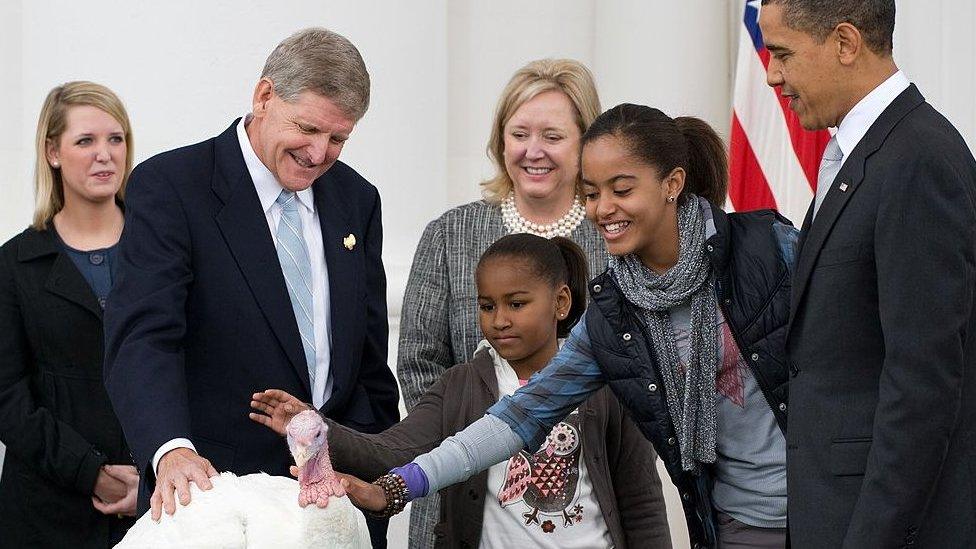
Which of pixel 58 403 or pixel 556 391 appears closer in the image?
pixel 556 391

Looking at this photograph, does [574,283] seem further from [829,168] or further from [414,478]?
[829,168]

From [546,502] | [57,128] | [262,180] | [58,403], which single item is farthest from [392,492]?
[57,128]

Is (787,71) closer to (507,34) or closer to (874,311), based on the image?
(874,311)

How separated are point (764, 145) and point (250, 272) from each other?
10.3 feet

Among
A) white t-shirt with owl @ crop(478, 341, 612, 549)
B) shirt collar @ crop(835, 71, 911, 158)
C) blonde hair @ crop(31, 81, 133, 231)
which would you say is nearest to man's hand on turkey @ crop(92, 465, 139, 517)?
blonde hair @ crop(31, 81, 133, 231)

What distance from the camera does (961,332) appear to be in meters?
2.64

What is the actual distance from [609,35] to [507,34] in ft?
1.46

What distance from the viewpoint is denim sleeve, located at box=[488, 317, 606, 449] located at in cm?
336

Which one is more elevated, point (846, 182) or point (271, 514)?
point (846, 182)

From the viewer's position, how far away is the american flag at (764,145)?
5816mm

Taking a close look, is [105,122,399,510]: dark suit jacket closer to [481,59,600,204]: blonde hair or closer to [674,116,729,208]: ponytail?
[674,116,729,208]: ponytail

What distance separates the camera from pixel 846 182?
277cm

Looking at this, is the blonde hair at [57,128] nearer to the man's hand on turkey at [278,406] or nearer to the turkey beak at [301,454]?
the man's hand on turkey at [278,406]

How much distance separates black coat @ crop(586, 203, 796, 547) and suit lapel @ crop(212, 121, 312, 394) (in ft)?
2.12
